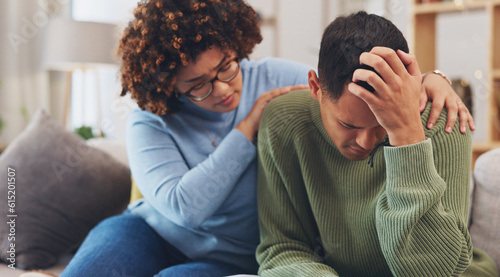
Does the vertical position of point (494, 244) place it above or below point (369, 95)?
below

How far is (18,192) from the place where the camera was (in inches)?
64.8

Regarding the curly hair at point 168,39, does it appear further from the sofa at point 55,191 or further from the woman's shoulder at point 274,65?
the sofa at point 55,191

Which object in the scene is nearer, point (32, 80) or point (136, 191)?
point (136, 191)

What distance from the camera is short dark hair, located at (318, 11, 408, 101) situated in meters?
0.84

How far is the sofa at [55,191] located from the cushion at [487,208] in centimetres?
115

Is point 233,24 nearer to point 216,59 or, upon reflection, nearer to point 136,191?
point 216,59

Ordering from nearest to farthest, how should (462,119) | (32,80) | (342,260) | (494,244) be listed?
(462,119)
(342,260)
(494,244)
(32,80)

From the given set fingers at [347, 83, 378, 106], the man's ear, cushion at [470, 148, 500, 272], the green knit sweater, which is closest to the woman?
the green knit sweater

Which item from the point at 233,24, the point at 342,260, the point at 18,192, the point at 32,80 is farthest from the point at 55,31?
the point at 342,260

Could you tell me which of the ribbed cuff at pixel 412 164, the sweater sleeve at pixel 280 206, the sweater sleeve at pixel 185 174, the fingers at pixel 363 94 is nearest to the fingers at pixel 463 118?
Result: the ribbed cuff at pixel 412 164

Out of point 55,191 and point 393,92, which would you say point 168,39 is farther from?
point 55,191

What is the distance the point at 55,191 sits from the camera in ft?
5.50

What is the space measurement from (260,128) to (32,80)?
2611 mm

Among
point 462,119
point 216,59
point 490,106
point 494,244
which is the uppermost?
point 216,59
